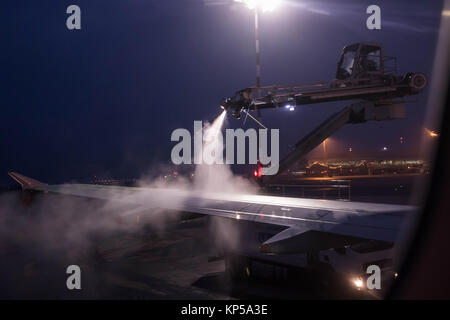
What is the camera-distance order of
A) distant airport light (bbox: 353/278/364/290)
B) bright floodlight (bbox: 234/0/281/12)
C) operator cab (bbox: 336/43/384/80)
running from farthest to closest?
1. operator cab (bbox: 336/43/384/80)
2. bright floodlight (bbox: 234/0/281/12)
3. distant airport light (bbox: 353/278/364/290)

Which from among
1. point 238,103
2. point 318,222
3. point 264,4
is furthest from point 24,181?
point 264,4

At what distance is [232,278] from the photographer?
8016mm

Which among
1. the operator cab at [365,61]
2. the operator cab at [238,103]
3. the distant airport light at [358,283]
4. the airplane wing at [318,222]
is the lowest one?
the distant airport light at [358,283]

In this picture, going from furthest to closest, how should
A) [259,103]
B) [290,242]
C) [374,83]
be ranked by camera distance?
[374,83] → [259,103] → [290,242]

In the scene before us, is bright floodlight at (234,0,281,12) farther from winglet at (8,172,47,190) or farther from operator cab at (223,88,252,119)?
winglet at (8,172,47,190)

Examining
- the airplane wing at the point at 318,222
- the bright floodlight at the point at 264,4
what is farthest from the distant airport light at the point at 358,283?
the bright floodlight at the point at 264,4

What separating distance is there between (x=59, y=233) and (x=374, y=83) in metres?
19.9

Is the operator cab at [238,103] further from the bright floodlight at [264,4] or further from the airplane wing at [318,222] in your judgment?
the airplane wing at [318,222]

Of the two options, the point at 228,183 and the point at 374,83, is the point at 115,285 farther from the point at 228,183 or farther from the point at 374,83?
the point at 374,83

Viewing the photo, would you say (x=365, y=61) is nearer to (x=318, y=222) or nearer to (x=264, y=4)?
(x=264, y=4)

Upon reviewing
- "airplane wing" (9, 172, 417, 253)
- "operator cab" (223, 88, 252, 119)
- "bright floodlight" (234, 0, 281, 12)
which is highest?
"bright floodlight" (234, 0, 281, 12)

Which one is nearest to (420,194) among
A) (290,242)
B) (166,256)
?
(290,242)

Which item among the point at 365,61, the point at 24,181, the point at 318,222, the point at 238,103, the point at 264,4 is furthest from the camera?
the point at 365,61

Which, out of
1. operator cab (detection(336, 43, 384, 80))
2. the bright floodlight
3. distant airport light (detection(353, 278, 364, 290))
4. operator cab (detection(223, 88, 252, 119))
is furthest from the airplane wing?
operator cab (detection(336, 43, 384, 80))
